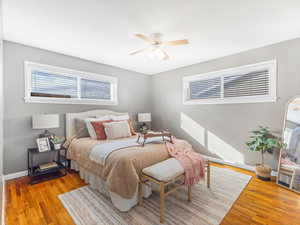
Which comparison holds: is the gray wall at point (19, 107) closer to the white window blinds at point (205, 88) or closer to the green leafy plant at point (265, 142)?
the white window blinds at point (205, 88)

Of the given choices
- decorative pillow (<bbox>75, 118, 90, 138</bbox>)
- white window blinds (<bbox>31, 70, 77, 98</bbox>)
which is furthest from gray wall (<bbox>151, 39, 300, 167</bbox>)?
white window blinds (<bbox>31, 70, 77, 98</bbox>)

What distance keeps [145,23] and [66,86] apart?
237 cm

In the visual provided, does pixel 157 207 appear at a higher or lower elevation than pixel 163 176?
lower

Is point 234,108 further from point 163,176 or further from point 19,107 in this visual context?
point 19,107

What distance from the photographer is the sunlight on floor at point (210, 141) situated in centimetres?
329

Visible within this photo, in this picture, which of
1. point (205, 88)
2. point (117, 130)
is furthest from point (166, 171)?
point (205, 88)

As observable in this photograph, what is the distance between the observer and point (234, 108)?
10.8 feet

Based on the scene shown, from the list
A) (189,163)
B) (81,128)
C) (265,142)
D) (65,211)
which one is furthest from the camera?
(81,128)

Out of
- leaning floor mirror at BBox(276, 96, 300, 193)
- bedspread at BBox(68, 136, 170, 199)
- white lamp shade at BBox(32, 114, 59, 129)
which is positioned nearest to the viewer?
bedspread at BBox(68, 136, 170, 199)

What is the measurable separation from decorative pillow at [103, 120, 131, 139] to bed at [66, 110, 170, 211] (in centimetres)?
49

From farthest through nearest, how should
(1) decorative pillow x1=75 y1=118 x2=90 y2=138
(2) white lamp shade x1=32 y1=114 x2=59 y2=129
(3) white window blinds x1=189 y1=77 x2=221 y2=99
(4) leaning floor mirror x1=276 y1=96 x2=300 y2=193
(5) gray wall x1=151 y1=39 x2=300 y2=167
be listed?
(3) white window blinds x1=189 y1=77 x2=221 y2=99, (1) decorative pillow x1=75 y1=118 x2=90 y2=138, (5) gray wall x1=151 y1=39 x2=300 y2=167, (2) white lamp shade x1=32 y1=114 x2=59 y2=129, (4) leaning floor mirror x1=276 y1=96 x2=300 y2=193

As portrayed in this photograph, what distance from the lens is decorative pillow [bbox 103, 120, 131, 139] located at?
2.99 metres

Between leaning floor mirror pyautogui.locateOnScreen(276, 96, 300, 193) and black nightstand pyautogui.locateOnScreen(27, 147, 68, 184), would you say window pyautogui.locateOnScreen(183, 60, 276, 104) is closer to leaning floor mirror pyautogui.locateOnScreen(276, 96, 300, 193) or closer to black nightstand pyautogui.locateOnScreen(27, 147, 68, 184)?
leaning floor mirror pyautogui.locateOnScreen(276, 96, 300, 193)

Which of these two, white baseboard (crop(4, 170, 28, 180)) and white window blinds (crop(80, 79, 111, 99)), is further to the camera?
white window blinds (crop(80, 79, 111, 99))
